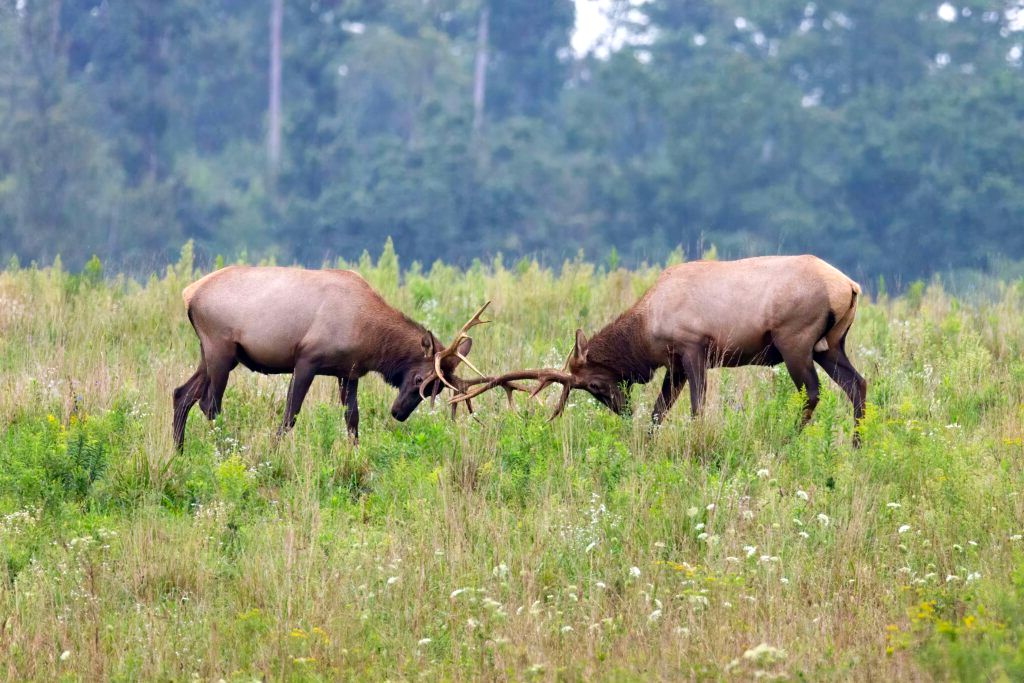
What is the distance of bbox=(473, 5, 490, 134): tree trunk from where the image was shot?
47.1 meters

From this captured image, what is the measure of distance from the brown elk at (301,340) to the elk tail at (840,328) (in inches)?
98.1

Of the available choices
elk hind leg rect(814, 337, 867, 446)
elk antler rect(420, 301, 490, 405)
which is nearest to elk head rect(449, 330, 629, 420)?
elk antler rect(420, 301, 490, 405)

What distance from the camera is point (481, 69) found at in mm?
47594

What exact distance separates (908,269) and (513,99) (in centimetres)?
1661

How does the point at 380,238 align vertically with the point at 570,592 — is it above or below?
below

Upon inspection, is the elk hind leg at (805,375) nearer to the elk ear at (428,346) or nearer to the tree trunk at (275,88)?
the elk ear at (428,346)

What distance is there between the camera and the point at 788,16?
46188 mm

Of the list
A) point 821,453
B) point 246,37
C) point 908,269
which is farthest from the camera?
point 246,37

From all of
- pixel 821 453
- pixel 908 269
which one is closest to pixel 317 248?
pixel 908 269

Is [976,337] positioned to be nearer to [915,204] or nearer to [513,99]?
[915,204]

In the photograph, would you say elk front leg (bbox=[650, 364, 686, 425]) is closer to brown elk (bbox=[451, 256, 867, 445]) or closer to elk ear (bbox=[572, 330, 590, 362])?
brown elk (bbox=[451, 256, 867, 445])

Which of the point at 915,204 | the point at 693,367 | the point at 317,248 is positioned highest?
the point at 693,367

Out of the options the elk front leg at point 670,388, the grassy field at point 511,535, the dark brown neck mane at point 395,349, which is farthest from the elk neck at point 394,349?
the elk front leg at point 670,388

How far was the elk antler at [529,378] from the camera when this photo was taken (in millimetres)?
10231
